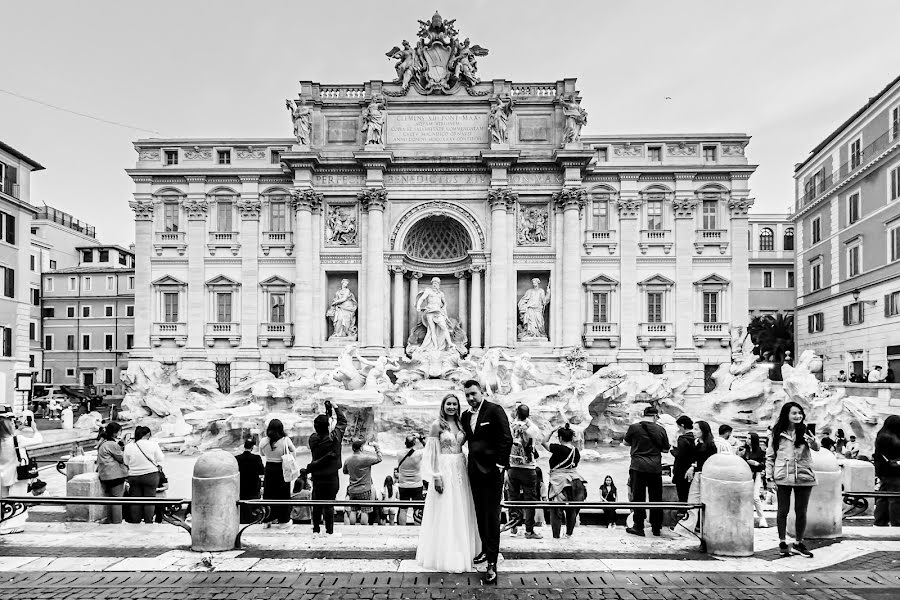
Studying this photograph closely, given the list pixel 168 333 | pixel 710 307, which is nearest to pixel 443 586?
pixel 710 307

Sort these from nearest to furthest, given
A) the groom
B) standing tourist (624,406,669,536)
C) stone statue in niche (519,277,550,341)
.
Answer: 1. the groom
2. standing tourist (624,406,669,536)
3. stone statue in niche (519,277,550,341)

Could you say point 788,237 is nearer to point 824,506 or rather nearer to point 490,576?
point 824,506

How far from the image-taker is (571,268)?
31.3 metres

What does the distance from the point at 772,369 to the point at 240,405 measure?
2617cm

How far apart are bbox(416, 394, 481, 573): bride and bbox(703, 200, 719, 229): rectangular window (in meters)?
29.0

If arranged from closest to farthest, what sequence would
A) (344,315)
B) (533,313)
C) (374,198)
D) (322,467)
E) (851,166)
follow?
(322,467) → (374,198) → (533,313) → (344,315) → (851,166)

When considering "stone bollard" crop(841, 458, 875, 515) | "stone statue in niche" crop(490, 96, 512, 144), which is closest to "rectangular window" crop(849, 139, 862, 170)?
"stone statue in niche" crop(490, 96, 512, 144)

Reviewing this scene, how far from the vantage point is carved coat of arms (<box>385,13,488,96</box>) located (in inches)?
1260

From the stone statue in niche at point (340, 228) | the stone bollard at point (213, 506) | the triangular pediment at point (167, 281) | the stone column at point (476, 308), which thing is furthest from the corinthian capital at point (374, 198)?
the stone bollard at point (213, 506)

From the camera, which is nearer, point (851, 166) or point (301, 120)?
point (301, 120)

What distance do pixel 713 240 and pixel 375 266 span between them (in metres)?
17.5

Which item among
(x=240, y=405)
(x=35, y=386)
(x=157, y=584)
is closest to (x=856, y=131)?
(x=240, y=405)

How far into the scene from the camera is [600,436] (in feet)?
80.1

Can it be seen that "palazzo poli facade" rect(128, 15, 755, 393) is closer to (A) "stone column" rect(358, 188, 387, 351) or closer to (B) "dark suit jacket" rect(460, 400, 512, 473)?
(A) "stone column" rect(358, 188, 387, 351)
